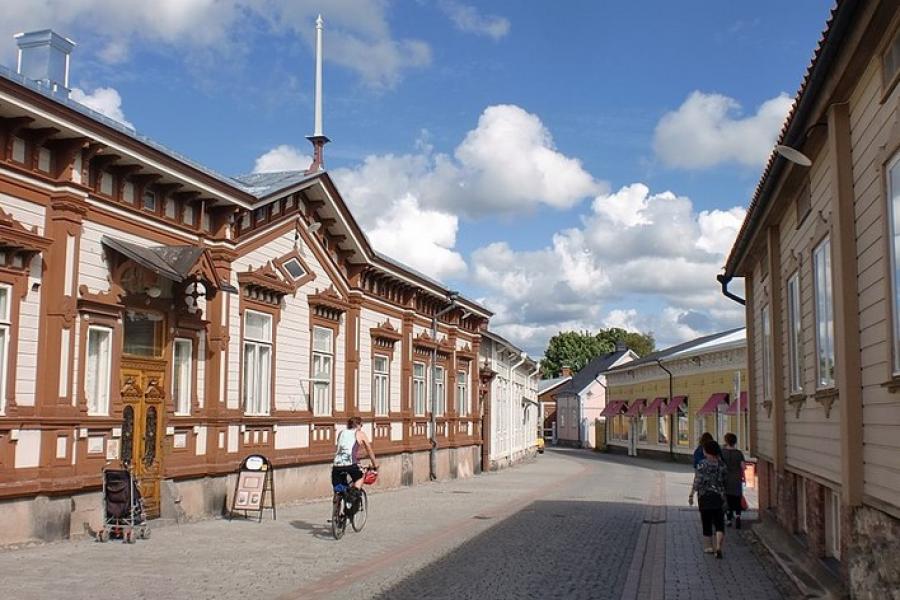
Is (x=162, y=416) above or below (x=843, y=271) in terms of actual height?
below

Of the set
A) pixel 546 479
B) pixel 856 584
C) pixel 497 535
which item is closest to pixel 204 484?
pixel 497 535

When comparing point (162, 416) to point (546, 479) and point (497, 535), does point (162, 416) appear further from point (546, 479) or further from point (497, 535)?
point (546, 479)

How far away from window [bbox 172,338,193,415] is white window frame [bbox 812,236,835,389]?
9.79 metres

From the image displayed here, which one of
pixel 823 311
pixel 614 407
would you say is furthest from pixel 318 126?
pixel 614 407

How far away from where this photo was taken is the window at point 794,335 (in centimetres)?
1182

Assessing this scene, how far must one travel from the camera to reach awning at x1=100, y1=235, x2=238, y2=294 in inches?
540

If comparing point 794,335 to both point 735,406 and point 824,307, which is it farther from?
point 735,406

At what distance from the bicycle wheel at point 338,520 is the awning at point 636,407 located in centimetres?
4134

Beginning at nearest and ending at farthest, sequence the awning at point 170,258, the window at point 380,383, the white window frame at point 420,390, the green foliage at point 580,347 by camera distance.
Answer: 1. the awning at point 170,258
2. the window at point 380,383
3. the white window frame at point 420,390
4. the green foliage at point 580,347

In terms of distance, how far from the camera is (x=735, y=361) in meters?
39.4

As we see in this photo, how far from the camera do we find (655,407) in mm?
49844

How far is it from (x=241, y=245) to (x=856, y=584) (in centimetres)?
1236

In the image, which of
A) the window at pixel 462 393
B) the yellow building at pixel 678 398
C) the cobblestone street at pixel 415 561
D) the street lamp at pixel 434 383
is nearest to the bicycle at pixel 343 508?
the cobblestone street at pixel 415 561

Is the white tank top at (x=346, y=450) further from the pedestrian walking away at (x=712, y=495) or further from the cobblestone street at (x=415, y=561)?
the pedestrian walking away at (x=712, y=495)
